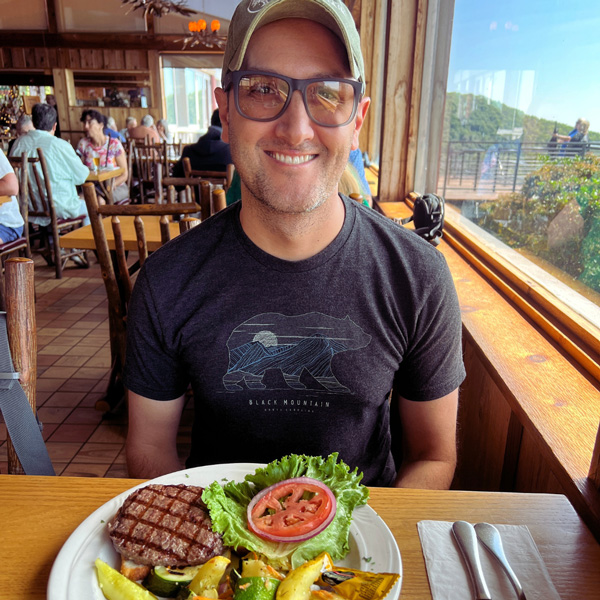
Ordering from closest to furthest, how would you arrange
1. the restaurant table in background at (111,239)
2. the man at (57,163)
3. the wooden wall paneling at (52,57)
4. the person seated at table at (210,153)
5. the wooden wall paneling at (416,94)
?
1. the restaurant table in background at (111,239)
2. the wooden wall paneling at (416,94)
3. the person seated at table at (210,153)
4. the man at (57,163)
5. the wooden wall paneling at (52,57)

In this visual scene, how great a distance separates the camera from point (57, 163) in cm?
547

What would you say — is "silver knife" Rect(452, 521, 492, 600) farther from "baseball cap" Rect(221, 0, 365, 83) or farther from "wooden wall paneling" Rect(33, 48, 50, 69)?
"wooden wall paneling" Rect(33, 48, 50, 69)

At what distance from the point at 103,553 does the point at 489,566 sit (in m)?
0.56

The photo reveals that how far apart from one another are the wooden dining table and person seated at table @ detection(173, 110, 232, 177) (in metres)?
4.67

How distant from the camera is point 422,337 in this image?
1.28 meters

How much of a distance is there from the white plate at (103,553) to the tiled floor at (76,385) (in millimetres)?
1724

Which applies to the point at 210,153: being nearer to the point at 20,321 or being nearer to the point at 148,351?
the point at 148,351

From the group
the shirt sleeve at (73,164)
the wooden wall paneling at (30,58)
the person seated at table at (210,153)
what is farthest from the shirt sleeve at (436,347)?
the wooden wall paneling at (30,58)

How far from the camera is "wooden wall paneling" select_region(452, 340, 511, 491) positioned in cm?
153

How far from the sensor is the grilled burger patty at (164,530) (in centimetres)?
77

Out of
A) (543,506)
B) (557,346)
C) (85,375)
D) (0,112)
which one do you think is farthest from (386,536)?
(0,112)

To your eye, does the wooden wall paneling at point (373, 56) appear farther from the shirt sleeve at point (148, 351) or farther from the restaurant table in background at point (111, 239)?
the shirt sleeve at point (148, 351)

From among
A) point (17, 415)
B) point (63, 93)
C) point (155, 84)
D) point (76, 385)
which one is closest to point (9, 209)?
point (76, 385)

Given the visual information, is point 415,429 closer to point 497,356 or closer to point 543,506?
point 497,356
